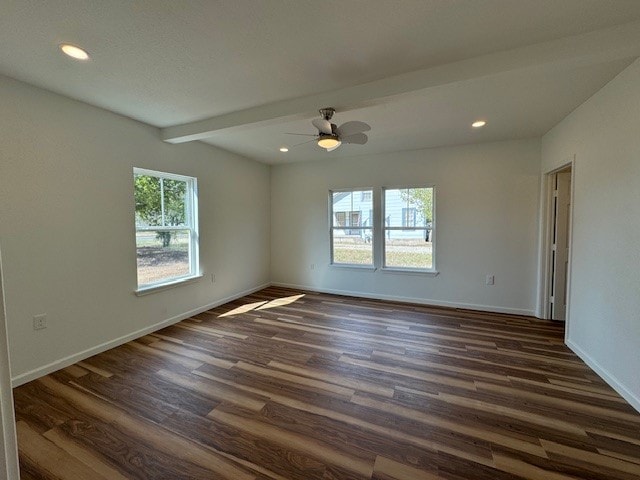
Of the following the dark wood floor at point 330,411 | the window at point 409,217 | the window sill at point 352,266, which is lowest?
the dark wood floor at point 330,411

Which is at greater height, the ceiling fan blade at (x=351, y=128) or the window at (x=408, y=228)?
the ceiling fan blade at (x=351, y=128)

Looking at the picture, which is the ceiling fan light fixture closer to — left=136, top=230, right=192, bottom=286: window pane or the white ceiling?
the white ceiling

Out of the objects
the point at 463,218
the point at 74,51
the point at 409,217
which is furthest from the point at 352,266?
the point at 74,51

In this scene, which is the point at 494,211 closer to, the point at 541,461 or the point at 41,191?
the point at 541,461

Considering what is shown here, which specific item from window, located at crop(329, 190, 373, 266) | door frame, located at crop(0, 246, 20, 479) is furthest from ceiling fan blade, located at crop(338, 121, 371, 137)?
door frame, located at crop(0, 246, 20, 479)

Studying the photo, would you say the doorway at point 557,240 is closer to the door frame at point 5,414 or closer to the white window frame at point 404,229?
the white window frame at point 404,229

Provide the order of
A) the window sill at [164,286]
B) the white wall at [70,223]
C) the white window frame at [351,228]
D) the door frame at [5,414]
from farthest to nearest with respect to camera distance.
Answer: the white window frame at [351,228] → the window sill at [164,286] → the white wall at [70,223] → the door frame at [5,414]

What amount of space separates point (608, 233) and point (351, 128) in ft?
8.12

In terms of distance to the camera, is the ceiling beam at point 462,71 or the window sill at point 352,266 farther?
the window sill at point 352,266

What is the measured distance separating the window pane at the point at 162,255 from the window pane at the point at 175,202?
0.53ft

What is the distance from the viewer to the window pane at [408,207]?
4680 millimetres

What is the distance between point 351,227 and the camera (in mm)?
5266

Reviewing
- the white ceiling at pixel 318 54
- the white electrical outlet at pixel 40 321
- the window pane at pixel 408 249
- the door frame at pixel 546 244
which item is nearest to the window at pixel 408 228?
the window pane at pixel 408 249

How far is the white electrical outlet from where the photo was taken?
255 cm
